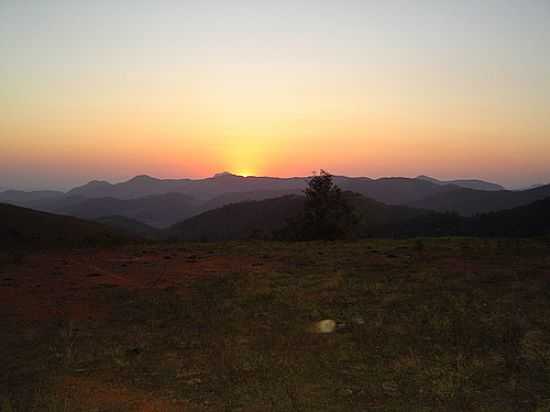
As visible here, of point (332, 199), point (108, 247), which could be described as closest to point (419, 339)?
point (108, 247)

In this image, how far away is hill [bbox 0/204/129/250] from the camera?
28281 millimetres

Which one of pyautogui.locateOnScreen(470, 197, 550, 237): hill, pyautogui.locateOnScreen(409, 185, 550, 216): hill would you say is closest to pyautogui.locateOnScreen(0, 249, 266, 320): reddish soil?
pyautogui.locateOnScreen(470, 197, 550, 237): hill

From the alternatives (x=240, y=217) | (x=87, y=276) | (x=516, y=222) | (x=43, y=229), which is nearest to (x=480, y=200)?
(x=240, y=217)

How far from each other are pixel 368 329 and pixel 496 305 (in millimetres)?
3727

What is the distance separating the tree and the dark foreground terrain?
16.3 metres

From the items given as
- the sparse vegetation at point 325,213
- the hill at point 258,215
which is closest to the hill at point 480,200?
the hill at point 258,215

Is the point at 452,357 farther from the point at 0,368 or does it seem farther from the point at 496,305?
the point at 0,368

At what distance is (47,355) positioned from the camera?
8008 millimetres

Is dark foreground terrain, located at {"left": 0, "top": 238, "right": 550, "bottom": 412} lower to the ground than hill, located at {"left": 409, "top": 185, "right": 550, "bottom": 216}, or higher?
lower

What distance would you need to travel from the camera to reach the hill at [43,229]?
2828 centimetres

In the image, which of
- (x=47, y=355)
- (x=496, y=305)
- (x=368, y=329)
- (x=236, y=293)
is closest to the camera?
(x=47, y=355)

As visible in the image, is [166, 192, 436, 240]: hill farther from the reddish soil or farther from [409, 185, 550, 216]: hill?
the reddish soil

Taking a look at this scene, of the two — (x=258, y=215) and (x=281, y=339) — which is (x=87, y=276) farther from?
(x=258, y=215)

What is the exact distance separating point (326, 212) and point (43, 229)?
30.7 m
